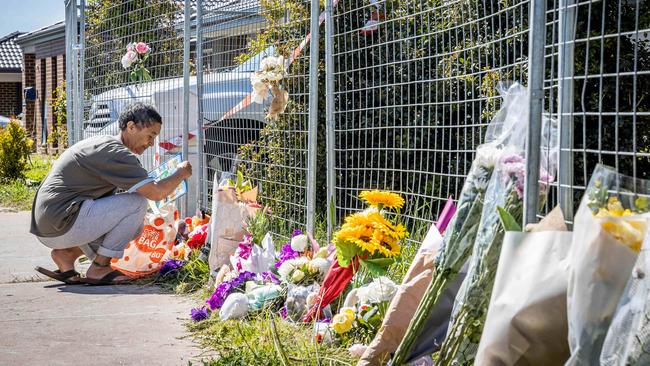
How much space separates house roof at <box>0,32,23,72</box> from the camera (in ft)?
113

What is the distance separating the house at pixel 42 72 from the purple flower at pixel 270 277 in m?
22.4

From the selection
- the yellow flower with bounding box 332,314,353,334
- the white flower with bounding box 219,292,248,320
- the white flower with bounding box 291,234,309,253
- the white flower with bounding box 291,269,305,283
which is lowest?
the white flower with bounding box 219,292,248,320

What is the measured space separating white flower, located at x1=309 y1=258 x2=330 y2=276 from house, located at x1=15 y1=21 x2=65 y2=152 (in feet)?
74.6

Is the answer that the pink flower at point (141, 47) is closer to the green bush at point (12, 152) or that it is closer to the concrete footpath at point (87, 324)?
the concrete footpath at point (87, 324)

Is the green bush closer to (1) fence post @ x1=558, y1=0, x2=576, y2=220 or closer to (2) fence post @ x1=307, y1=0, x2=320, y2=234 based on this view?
(2) fence post @ x1=307, y1=0, x2=320, y2=234

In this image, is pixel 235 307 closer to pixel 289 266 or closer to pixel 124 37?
pixel 289 266

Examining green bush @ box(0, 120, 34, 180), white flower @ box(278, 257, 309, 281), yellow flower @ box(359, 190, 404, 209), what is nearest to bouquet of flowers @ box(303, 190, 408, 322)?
yellow flower @ box(359, 190, 404, 209)

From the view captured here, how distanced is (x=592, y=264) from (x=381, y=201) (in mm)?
2045

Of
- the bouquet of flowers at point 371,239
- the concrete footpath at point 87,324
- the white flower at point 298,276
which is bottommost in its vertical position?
the concrete footpath at point 87,324

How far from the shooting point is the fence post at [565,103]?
9.61 feet

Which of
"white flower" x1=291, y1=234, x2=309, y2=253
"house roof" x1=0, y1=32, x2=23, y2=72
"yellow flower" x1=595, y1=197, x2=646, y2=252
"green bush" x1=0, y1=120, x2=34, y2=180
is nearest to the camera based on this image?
"yellow flower" x1=595, y1=197, x2=646, y2=252

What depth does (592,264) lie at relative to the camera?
2209mm

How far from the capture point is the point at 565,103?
9.92 feet

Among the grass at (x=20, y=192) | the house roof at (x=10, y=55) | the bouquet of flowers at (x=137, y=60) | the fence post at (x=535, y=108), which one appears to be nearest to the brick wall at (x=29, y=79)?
the house roof at (x=10, y=55)
